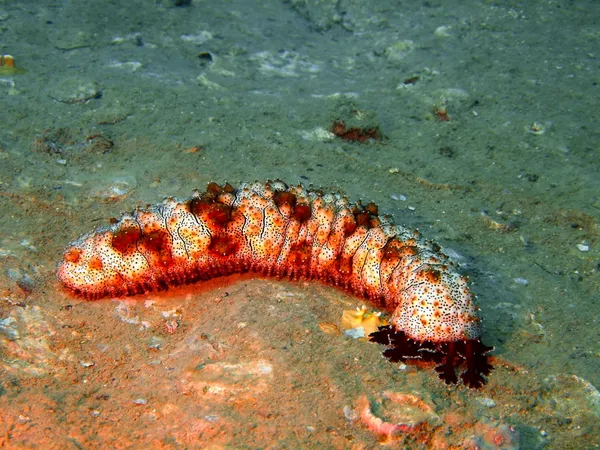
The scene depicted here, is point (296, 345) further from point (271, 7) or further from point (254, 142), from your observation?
point (271, 7)

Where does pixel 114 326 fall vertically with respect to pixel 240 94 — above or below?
below

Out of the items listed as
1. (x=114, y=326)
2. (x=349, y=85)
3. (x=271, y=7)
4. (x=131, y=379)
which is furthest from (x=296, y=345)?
(x=271, y=7)

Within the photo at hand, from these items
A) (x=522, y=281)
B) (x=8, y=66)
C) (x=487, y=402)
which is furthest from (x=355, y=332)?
(x=8, y=66)

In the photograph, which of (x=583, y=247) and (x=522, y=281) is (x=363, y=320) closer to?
(x=522, y=281)

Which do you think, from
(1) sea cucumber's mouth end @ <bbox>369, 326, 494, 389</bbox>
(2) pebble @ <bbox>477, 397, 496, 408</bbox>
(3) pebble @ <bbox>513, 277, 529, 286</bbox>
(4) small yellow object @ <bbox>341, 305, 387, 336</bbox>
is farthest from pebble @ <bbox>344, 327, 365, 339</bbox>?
(3) pebble @ <bbox>513, 277, 529, 286</bbox>

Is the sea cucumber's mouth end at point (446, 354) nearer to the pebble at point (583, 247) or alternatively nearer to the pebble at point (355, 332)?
the pebble at point (355, 332)

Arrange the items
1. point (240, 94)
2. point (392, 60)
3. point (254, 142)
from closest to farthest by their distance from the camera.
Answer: point (254, 142) < point (240, 94) < point (392, 60)
